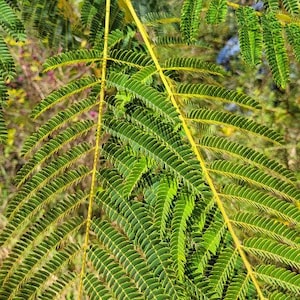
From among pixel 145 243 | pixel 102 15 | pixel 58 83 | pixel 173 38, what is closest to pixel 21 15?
pixel 102 15

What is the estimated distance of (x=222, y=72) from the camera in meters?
1.16

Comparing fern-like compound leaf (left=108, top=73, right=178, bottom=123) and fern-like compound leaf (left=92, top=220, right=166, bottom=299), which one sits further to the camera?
fern-like compound leaf (left=108, top=73, right=178, bottom=123)

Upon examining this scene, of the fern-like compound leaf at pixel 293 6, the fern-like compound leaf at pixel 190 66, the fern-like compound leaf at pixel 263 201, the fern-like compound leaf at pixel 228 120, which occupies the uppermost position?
the fern-like compound leaf at pixel 293 6

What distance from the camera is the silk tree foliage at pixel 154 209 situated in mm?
942

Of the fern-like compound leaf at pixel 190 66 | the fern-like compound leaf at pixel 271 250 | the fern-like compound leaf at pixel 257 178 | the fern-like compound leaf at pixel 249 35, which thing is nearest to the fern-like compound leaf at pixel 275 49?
the fern-like compound leaf at pixel 249 35

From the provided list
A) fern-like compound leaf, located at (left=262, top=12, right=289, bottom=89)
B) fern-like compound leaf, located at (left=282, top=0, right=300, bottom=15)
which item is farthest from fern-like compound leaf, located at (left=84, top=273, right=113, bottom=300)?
fern-like compound leaf, located at (left=282, top=0, right=300, bottom=15)

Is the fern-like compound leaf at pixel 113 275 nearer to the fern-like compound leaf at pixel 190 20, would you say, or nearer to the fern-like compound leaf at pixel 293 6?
the fern-like compound leaf at pixel 190 20

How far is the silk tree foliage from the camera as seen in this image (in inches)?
37.1

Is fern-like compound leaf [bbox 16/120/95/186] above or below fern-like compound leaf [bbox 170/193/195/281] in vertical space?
above

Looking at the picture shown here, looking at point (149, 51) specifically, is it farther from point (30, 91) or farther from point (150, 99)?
point (30, 91)

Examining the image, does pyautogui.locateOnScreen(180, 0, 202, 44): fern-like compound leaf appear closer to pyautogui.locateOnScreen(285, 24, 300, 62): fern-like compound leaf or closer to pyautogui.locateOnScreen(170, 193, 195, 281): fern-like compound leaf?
pyautogui.locateOnScreen(285, 24, 300, 62): fern-like compound leaf

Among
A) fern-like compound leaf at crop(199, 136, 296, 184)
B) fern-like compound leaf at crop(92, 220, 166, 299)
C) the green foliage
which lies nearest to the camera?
fern-like compound leaf at crop(92, 220, 166, 299)

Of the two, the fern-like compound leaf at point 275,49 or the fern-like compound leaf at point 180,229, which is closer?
the fern-like compound leaf at point 180,229

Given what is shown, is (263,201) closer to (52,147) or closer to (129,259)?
(129,259)
